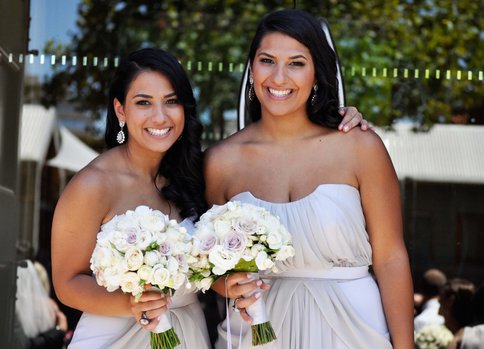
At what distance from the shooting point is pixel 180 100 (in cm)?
336

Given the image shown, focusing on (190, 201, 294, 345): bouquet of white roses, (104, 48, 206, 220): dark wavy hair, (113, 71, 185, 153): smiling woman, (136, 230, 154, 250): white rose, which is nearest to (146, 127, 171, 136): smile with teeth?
(113, 71, 185, 153): smiling woman

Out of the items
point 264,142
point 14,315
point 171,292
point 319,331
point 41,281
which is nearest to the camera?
point 171,292

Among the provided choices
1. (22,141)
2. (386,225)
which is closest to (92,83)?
(22,141)

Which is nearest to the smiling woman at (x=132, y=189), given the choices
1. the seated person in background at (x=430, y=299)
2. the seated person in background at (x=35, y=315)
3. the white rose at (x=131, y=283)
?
the white rose at (x=131, y=283)

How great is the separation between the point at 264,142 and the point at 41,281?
12.8 feet

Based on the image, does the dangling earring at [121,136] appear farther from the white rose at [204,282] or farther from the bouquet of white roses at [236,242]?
the white rose at [204,282]

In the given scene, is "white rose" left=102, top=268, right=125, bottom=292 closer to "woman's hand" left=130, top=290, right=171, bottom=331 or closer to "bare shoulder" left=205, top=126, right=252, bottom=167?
"woman's hand" left=130, top=290, right=171, bottom=331

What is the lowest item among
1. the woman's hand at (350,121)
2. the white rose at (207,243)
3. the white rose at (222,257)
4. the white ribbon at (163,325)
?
the white ribbon at (163,325)

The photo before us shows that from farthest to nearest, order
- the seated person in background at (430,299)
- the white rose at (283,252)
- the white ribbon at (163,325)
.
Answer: the seated person in background at (430,299) < the white ribbon at (163,325) < the white rose at (283,252)

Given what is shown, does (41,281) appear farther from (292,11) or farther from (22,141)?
(292,11)

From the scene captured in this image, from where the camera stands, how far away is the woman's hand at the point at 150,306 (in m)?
2.83

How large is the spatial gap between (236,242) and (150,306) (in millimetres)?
363

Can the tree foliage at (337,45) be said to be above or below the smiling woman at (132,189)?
above

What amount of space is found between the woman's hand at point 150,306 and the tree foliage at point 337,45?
4571mm
